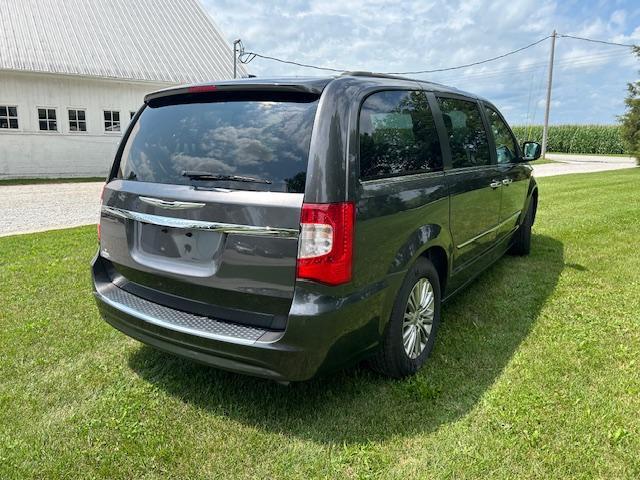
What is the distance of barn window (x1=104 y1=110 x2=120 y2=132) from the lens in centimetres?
1809

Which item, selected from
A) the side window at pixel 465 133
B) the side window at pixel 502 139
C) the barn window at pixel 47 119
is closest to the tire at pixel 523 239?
the side window at pixel 502 139

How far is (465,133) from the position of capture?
13.4ft

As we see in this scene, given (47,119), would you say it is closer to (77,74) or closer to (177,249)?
(77,74)

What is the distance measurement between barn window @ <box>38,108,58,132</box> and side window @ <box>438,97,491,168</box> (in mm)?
16717

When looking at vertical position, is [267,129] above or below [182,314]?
above

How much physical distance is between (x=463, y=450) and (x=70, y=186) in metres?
15.5

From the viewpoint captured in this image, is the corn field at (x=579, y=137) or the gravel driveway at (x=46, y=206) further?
the corn field at (x=579, y=137)

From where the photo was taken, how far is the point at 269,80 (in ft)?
8.84

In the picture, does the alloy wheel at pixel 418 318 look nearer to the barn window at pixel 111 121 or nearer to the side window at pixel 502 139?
the side window at pixel 502 139

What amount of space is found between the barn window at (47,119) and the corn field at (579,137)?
37217mm

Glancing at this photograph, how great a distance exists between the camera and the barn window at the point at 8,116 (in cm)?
1617

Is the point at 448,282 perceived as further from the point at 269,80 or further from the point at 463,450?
the point at 269,80

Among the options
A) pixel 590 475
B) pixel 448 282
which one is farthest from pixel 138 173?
pixel 590 475

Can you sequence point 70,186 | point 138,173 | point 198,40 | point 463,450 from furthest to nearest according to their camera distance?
point 198,40 < point 70,186 < point 138,173 < point 463,450
